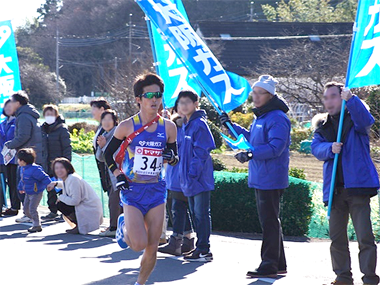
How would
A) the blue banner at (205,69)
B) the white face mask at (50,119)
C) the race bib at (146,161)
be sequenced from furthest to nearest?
the white face mask at (50,119)
the blue banner at (205,69)
the race bib at (146,161)

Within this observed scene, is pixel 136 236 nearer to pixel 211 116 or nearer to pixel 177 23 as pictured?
pixel 177 23

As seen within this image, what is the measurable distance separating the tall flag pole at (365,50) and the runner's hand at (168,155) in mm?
1521

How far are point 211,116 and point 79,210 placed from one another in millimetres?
14472

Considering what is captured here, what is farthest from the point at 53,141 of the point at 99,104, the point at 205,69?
the point at 205,69

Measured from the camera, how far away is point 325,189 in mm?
6613

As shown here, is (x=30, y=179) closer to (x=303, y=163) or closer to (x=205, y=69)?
(x=205, y=69)

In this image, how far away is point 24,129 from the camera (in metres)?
12.1

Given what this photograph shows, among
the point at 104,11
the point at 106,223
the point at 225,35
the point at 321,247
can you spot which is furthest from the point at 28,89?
the point at 321,247

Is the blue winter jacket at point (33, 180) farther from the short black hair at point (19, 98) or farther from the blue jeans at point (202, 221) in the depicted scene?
the blue jeans at point (202, 221)

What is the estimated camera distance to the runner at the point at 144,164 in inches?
250

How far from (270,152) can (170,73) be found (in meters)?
2.90

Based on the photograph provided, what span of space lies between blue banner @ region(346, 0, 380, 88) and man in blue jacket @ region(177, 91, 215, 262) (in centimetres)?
216

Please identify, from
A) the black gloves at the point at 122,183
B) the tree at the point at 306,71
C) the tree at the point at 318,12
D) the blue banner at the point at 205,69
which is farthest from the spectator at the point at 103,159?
the tree at the point at 318,12

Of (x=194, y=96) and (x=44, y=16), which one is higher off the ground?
Answer: (x=44, y=16)
